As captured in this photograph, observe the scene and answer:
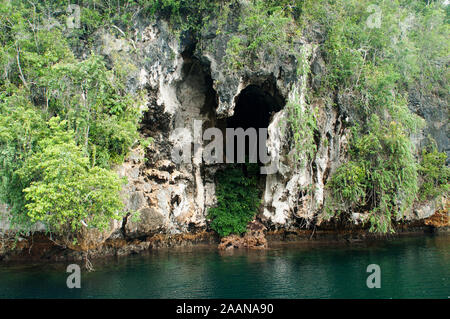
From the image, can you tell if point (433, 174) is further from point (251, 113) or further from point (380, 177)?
point (251, 113)

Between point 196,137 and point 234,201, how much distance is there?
15.2ft

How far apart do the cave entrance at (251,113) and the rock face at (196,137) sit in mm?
1148

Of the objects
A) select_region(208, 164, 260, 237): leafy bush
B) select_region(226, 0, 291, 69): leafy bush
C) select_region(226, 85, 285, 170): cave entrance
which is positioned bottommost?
select_region(208, 164, 260, 237): leafy bush

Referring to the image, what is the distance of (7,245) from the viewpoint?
15.9 m

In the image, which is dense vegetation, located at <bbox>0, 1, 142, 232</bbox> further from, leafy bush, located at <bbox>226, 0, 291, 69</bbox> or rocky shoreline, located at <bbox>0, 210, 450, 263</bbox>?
leafy bush, located at <bbox>226, 0, 291, 69</bbox>

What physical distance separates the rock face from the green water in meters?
2.09

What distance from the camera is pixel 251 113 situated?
21.9 meters

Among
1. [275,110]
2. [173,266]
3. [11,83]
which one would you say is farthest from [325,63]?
[11,83]

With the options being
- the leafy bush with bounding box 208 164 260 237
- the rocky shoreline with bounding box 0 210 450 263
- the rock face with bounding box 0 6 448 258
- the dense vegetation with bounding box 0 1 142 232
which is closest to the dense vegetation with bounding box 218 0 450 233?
the rock face with bounding box 0 6 448 258

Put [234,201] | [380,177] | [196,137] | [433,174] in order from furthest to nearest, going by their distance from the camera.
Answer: [234,201] < [196,137] < [433,174] < [380,177]

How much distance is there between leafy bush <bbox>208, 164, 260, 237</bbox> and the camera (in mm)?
19453

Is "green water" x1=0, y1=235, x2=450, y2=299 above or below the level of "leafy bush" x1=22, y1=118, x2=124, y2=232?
below

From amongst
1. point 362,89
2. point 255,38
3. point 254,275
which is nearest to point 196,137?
point 255,38

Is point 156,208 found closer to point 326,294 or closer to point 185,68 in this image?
point 185,68
